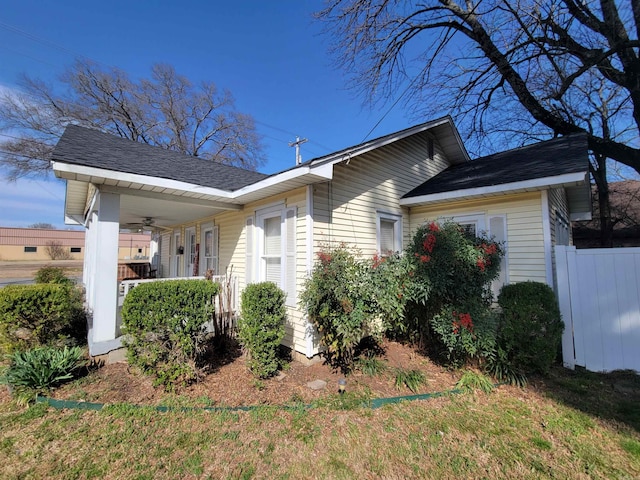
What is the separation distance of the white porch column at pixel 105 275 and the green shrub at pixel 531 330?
5.74 m

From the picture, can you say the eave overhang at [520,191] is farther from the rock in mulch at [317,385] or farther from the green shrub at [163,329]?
the green shrub at [163,329]

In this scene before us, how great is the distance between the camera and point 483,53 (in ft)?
28.7

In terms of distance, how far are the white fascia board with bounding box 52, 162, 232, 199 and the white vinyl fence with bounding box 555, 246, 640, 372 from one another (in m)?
6.30

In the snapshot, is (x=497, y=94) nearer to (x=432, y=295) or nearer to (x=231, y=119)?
(x=432, y=295)

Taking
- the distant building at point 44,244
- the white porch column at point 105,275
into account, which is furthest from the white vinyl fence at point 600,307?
the distant building at point 44,244

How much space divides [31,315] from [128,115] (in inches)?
743

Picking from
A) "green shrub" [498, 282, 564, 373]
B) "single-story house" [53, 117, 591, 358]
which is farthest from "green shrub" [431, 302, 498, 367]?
"single-story house" [53, 117, 591, 358]

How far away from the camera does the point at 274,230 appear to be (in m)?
5.80

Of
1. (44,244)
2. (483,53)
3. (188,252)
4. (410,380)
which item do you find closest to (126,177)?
(410,380)

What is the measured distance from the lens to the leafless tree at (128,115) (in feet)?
52.7

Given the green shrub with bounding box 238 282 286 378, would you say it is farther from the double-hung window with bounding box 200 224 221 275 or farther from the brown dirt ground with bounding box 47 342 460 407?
the double-hung window with bounding box 200 224 221 275

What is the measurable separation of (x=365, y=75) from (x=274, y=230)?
5626mm

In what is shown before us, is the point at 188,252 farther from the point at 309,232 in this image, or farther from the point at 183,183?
the point at 309,232

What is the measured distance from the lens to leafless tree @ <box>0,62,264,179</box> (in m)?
16.1
